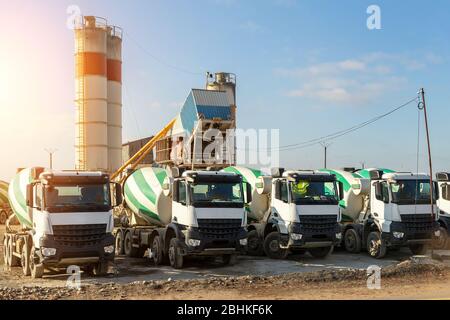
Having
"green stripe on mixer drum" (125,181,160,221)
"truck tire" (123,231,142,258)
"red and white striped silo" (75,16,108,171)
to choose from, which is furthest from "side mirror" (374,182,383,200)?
"red and white striped silo" (75,16,108,171)

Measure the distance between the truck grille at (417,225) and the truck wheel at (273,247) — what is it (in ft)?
14.8

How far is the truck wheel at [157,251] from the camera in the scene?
1759 cm

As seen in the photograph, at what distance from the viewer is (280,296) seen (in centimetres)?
1191

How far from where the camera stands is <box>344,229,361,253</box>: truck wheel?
20547 mm

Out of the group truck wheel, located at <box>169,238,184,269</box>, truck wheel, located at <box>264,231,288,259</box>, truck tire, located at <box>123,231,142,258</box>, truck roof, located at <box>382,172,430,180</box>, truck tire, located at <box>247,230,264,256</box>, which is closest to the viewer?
truck wheel, located at <box>169,238,184,269</box>

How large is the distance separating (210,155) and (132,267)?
12.1 meters

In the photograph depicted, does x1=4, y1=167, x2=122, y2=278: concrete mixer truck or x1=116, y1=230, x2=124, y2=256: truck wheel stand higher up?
x1=4, y1=167, x2=122, y2=278: concrete mixer truck

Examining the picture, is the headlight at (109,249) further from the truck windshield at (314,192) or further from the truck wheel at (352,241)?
the truck wheel at (352,241)

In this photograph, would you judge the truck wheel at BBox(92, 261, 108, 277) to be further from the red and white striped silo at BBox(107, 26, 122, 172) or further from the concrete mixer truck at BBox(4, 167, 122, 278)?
the red and white striped silo at BBox(107, 26, 122, 172)

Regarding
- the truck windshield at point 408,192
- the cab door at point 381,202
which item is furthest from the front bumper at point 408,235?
the truck windshield at point 408,192

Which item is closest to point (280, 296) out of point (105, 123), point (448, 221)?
point (448, 221)

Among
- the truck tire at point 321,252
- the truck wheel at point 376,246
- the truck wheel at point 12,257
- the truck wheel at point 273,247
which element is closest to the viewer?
the truck wheel at point 12,257

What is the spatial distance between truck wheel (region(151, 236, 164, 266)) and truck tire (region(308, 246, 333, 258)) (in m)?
5.84
